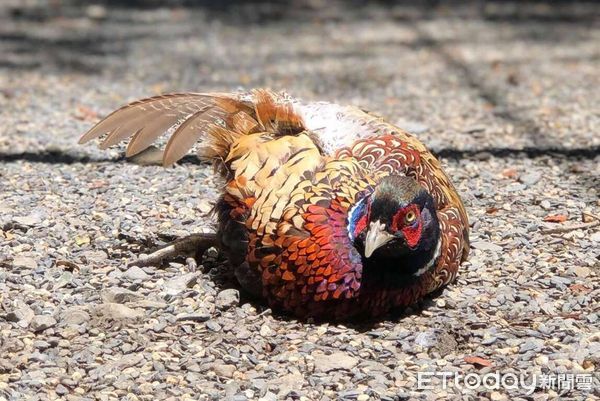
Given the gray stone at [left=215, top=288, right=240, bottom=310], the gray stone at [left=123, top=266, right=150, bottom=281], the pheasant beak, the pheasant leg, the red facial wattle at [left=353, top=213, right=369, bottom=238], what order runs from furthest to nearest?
the pheasant leg
the gray stone at [left=123, top=266, right=150, bottom=281]
the gray stone at [left=215, top=288, right=240, bottom=310]
the red facial wattle at [left=353, top=213, right=369, bottom=238]
the pheasant beak


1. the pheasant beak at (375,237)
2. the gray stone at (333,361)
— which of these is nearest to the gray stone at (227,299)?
the gray stone at (333,361)

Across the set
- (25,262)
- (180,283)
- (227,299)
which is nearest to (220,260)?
(180,283)

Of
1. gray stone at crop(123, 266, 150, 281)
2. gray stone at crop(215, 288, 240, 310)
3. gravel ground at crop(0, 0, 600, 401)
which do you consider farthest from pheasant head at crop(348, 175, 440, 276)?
gray stone at crop(123, 266, 150, 281)

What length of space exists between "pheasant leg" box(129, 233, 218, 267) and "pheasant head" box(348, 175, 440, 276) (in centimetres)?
82

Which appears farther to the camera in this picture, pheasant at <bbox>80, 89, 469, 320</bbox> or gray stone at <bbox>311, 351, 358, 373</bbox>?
pheasant at <bbox>80, 89, 469, 320</bbox>

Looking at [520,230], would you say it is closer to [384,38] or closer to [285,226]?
[285,226]

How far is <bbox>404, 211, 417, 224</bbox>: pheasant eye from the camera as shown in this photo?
3160mm

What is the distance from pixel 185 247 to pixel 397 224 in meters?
1.09

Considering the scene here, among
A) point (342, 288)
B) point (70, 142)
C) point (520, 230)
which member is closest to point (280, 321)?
point (342, 288)

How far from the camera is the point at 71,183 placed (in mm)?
4730

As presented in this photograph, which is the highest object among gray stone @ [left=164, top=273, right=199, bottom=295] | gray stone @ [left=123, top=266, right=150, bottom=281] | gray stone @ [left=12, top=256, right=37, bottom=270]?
gray stone @ [left=164, top=273, right=199, bottom=295]

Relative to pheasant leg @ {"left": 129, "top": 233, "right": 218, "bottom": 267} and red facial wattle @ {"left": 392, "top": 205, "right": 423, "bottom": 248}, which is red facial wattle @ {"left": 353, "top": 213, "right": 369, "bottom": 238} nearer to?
red facial wattle @ {"left": 392, "top": 205, "right": 423, "bottom": 248}

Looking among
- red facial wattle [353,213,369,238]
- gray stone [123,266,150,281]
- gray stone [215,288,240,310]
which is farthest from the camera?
gray stone [123,266,150,281]

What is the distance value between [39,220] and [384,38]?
209 inches
